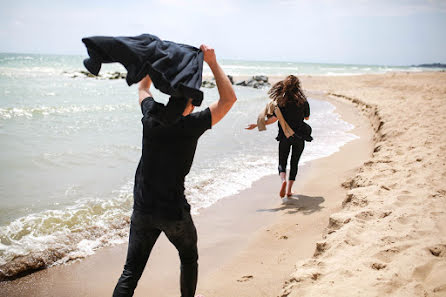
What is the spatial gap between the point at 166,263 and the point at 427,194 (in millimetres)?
3255

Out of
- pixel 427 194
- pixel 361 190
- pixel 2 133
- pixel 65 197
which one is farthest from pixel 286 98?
pixel 2 133

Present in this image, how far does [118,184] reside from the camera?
618cm

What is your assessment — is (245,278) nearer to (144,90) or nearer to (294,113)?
(144,90)

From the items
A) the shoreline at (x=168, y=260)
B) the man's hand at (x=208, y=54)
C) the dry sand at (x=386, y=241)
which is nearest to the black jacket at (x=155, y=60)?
the man's hand at (x=208, y=54)

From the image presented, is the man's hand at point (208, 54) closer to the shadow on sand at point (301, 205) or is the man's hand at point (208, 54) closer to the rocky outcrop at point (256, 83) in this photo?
the shadow on sand at point (301, 205)

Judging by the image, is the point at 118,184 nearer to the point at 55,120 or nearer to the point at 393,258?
the point at 393,258

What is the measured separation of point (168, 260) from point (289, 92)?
3118 millimetres

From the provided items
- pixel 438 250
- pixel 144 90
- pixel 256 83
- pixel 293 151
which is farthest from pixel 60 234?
pixel 256 83

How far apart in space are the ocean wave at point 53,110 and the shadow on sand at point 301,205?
10657 mm

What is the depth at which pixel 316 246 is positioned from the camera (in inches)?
129

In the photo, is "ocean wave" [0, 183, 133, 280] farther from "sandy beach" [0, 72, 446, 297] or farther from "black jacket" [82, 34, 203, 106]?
"black jacket" [82, 34, 203, 106]

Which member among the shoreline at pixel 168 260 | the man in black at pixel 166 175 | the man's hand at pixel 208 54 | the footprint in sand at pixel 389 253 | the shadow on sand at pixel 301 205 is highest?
the man's hand at pixel 208 54

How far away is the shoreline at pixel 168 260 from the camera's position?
131 inches

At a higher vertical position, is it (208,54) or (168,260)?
(208,54)
